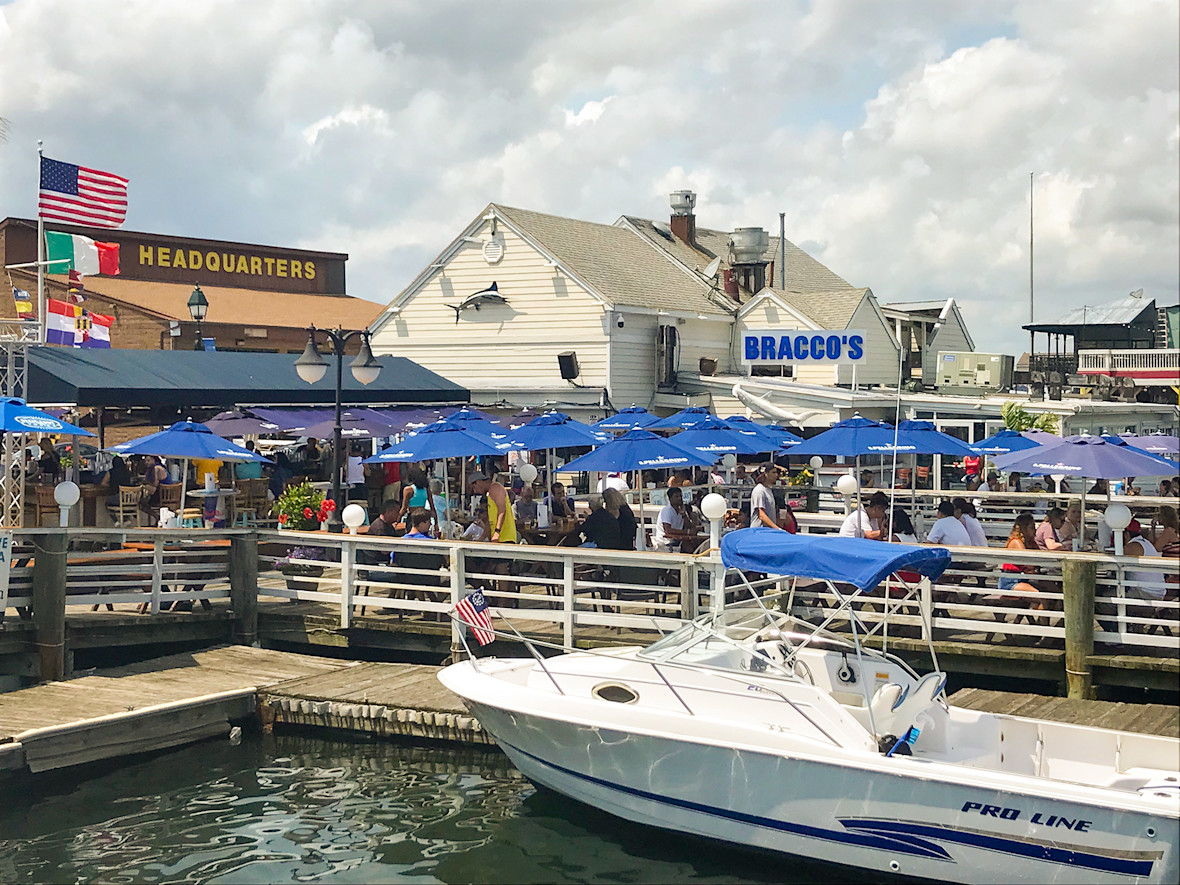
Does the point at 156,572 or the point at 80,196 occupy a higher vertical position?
the point at 80,196

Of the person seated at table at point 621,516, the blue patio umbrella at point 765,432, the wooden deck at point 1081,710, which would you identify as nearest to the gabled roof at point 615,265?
the blue patio umbrella at point 765,432

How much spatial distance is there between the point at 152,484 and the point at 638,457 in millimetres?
9462

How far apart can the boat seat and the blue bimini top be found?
2.71 feet

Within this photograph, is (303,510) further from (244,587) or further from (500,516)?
(500,516)

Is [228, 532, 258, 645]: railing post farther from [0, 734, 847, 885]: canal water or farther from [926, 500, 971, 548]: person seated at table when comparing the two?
[926, 500, 971, 548]: person seated at table

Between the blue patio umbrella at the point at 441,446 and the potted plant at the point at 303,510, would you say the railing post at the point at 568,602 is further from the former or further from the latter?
the potted plant at the point at 303,510

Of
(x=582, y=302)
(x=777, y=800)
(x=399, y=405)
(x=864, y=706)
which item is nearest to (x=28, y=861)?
(x=777, y=800)

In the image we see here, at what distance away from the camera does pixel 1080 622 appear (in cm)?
1180

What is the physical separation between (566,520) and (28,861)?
9482 mm

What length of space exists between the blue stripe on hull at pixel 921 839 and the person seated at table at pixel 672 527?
676 cm

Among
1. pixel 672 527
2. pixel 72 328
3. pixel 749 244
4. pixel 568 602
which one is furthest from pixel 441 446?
pixel 749 244

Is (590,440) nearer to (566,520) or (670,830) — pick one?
(566,520)

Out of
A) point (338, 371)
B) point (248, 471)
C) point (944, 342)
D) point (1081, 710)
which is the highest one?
point (944, 342)

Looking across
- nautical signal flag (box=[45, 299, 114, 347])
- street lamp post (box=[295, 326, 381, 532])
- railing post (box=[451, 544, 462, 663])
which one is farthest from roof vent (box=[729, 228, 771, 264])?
railing post (box=[451, 544, 462, 663])
